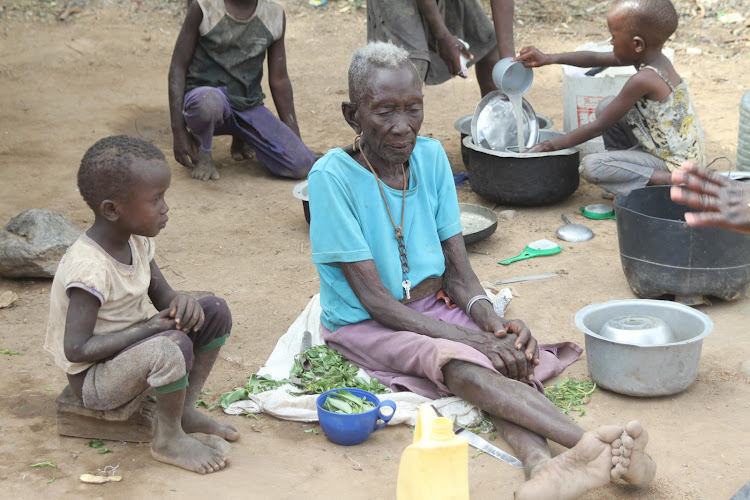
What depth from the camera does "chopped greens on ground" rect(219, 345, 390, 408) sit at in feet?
10.3

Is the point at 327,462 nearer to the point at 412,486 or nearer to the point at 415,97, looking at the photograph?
the point at 412,486

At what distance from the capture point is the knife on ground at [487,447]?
2760mm

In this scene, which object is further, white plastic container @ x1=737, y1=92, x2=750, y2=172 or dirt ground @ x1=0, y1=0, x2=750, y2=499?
white plastic container @ x1=737, y1=92, x2=750, y2=172

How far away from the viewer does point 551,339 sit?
371 cm

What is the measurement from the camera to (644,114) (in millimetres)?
4875

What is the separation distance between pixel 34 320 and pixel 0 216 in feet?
5.02

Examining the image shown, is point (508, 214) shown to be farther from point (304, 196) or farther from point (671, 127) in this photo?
point (304, 196)

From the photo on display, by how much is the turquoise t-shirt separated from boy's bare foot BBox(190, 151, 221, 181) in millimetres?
2809

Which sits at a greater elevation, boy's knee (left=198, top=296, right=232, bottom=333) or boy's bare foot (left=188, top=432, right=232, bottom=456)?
boy's knee (left=198, top=296, right=232, bottom=333)

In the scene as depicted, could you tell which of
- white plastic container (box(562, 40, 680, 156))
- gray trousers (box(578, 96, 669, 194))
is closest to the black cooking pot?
gray trousers (box(578, 96, 669, 194))

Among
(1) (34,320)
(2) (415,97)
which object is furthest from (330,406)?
(1) (34,320)

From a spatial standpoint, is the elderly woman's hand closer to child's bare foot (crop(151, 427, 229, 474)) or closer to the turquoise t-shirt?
the turquoise t-shirt

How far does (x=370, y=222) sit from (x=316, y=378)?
2.08 feet

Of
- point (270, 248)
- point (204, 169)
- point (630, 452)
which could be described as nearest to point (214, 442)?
point (630, 452)
